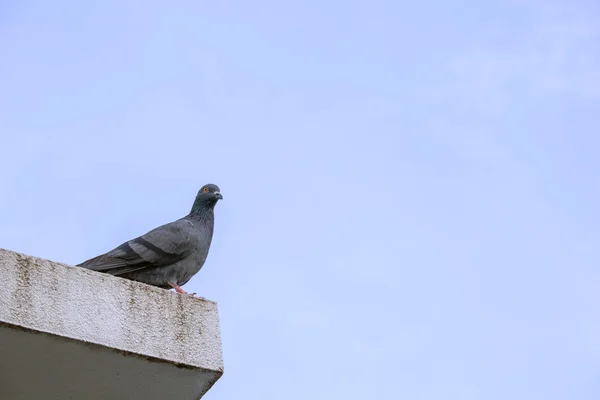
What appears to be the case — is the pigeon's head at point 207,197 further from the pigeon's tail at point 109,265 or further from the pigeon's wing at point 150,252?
the pigeon's tail at point 109,265

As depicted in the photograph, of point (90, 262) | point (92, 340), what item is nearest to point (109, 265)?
point (90, 262)

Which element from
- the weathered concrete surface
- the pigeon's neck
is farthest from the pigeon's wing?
the weathered concrete surface

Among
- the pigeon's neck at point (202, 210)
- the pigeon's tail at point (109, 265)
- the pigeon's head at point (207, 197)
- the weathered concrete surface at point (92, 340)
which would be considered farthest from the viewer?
the pigeon's head at point (207, 197)

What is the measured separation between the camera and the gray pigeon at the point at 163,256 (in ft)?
22.3

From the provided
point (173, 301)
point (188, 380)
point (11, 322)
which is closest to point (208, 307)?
Answer: point (173, 301)

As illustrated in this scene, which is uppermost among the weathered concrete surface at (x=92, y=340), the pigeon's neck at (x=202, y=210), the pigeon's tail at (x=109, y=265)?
the pigeon's neck at (x=202, y=210)

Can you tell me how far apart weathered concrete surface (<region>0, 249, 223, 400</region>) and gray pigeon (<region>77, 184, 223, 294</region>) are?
2.28 m

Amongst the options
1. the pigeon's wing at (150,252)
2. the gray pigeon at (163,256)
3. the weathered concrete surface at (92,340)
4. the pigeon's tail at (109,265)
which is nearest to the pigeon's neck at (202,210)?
the gray pigeon at (163,256)

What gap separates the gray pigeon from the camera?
6809mm

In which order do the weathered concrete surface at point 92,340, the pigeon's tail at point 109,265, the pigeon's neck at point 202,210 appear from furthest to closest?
the pigeon's neck at point 202,210
the pigeon's tail at point 109,265
the weathered concrete surface at point 92,340

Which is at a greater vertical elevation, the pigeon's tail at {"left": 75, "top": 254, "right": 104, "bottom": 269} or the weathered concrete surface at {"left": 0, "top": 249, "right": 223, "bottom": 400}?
the pigeon's tail at {"left": 75, "top": 254, "right": 104, "bottom": 269}

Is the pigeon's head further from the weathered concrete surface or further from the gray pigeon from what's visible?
the weathered concrete surface

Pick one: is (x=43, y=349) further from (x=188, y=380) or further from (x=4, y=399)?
(x=188, y=380)

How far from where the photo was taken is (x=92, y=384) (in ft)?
12.7
